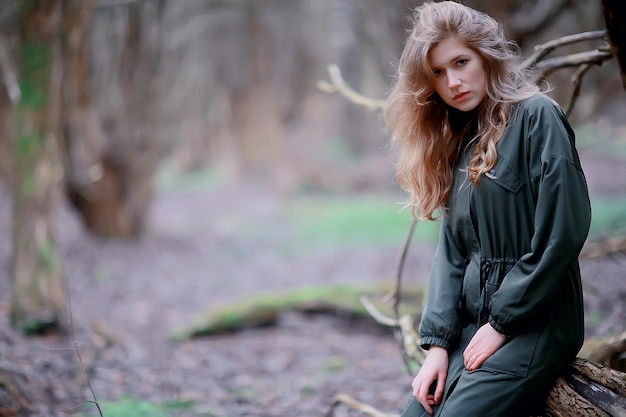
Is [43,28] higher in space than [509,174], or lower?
higher

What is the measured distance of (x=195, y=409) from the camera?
13.2 feet

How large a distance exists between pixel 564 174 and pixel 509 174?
0.20 meters

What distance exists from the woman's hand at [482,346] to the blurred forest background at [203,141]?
698mm

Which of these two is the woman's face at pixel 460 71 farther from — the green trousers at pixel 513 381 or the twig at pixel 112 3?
the twig at pixel 112 3

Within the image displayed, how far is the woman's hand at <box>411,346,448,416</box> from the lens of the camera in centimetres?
226

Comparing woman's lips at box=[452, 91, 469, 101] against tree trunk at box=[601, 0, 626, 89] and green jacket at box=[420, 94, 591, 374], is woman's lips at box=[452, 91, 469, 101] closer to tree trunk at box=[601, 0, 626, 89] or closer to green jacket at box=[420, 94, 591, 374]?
green jacket at box=[420, 94, 591, 374]

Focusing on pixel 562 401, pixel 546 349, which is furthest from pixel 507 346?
pixel 562 401

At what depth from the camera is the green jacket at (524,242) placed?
6.51 feet

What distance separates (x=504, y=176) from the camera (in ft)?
7.04

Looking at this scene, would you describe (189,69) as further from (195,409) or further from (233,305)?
(195,409)

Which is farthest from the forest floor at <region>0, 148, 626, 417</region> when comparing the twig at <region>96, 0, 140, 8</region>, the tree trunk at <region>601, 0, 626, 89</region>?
the twig at <region>96, 0, 140, 8</region>

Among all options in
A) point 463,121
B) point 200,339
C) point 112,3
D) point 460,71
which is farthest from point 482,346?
point 112,3

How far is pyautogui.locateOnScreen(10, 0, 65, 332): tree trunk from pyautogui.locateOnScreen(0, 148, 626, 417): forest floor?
0.31 m

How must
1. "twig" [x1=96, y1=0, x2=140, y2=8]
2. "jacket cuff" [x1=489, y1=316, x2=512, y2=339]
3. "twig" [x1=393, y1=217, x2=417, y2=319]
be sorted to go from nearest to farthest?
"jacket cuff" [x1=489, y1=316, x2=512, y2=339] < "twig" [x1=393, y1=217, x2=417, y2=319] < "twig" [x1=96, y1=0, x2=140, y2=8]
